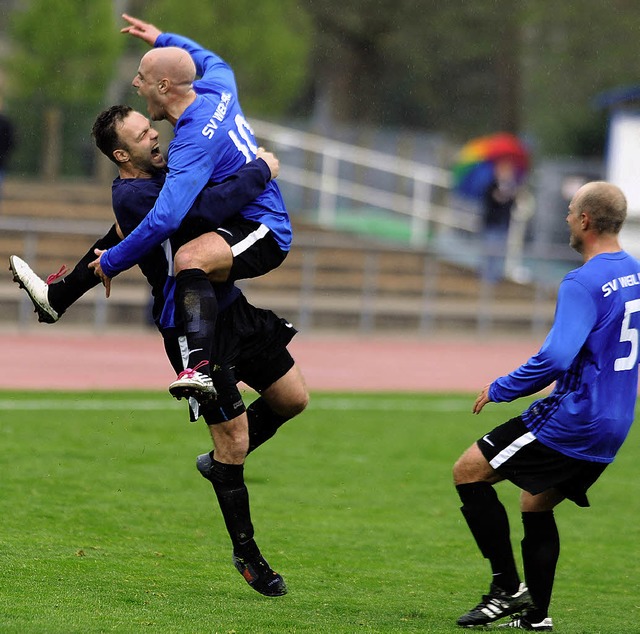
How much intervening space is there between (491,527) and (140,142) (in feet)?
7.87

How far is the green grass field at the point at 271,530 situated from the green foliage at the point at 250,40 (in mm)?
14767

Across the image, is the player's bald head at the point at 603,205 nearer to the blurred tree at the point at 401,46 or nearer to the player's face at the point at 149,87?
the player's face at the point at 149,87

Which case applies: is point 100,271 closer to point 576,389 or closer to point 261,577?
point 261,577

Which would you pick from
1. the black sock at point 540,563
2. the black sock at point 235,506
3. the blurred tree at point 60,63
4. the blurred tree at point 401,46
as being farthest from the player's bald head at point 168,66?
the blurred tree at point 401,46

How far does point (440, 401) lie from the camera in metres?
15.0

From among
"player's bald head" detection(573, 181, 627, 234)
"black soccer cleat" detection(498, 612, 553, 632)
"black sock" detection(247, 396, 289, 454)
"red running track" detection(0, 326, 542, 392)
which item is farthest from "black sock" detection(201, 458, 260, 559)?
"red running track" detection(0, 326, 542, 392)

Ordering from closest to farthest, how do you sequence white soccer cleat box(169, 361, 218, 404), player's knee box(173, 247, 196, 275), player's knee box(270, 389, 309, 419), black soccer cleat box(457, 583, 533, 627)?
white soccer cleat box(169, 361, 218, 404) → black soccer cleat box(457, 583, 533, 627) → player's knee box(173, 247, 196, 275) → player's knee box(270, 389, 309, 419)

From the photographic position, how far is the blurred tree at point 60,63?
24.5m

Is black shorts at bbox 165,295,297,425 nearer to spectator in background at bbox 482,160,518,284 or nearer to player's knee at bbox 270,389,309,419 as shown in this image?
player's knee at bbox 270,389,309,419

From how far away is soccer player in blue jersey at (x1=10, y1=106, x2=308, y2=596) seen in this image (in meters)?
6.41

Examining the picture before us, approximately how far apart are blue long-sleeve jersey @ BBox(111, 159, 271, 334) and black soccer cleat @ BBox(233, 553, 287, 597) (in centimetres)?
116

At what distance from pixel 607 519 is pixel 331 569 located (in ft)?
9.06

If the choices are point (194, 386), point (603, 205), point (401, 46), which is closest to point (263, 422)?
point (194, 386)

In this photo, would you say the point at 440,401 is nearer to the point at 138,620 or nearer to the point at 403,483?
the point at 403,483
